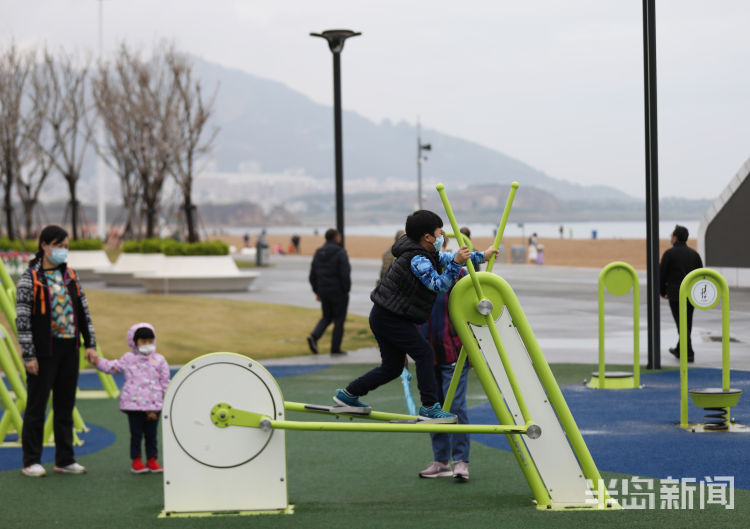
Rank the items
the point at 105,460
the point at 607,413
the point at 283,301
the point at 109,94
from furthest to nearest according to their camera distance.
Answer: the point at 109,94, the point at 283,301, the point at 607,413, the point at 105,460

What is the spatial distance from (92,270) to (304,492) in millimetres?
29538

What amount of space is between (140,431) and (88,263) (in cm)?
2933

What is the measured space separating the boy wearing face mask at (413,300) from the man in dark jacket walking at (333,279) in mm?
8613

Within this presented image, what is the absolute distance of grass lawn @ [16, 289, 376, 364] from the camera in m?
17.0

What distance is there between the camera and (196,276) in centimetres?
2883

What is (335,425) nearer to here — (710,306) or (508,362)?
(508,362)

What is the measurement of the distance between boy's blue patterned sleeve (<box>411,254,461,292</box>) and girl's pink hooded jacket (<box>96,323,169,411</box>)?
2.57m

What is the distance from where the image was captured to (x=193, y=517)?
6.25 m

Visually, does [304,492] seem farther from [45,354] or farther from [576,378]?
[576,378]

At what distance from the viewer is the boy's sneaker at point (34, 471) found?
7.90 m

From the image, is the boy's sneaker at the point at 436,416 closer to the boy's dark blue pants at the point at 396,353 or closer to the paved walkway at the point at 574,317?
the boy's dark blue pants at the point at 396,353

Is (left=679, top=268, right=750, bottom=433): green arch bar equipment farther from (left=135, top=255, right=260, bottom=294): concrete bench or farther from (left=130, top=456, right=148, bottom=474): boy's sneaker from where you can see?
(left=135, top=255, right=260, bottom=294): concrete bench

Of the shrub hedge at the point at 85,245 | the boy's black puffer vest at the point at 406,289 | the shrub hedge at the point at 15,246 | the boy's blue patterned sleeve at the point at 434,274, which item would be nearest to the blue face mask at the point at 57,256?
the boy's black puffer vest at the point at 406,289

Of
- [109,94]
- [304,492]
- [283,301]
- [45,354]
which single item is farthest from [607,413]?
[109,94]
